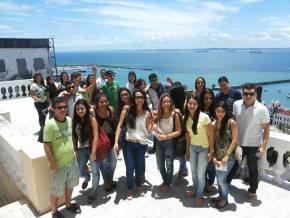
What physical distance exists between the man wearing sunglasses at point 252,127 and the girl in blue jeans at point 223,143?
36 cm

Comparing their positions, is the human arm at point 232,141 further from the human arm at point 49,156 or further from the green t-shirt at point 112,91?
the green t-shirt at point 112,91

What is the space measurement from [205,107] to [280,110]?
59.1 m

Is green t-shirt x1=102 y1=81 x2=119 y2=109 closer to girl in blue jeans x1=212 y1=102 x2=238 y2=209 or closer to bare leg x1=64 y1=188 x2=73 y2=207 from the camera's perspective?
bare leg x1=64 y1=188 x2=73 y2=207

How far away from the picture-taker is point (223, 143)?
3822 mm

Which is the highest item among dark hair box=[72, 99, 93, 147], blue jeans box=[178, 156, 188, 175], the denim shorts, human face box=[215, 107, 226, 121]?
human face box=[215, 107, 226, 121]

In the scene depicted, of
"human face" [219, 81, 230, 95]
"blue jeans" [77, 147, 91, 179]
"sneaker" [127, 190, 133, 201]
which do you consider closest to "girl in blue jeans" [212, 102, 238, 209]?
"human face" [219, 81, 230, 95]

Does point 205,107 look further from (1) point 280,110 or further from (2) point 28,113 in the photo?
(1) point 280,110

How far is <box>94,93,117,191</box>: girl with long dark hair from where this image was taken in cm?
409

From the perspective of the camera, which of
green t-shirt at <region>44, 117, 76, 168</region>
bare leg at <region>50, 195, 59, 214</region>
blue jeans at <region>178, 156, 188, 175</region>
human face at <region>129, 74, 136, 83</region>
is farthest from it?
human face at <region>129, 74, 136, 83</region>

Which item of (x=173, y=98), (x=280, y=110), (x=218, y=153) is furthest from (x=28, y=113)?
(x=280, y=110)

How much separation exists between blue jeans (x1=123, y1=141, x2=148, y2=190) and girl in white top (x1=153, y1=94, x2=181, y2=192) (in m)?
0.28

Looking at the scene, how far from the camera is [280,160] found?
4.54 metres

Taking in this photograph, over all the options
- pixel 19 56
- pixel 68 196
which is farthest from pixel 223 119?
pixel 19 56

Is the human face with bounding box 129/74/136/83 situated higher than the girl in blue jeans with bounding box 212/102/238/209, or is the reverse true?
the human face with bounding box 129/74/136/83
